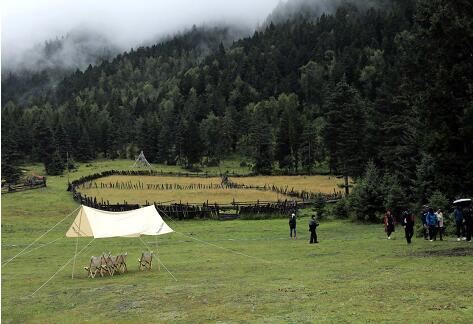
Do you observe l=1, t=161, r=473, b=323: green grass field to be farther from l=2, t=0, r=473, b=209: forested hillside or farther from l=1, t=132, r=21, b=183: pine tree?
l=1, t=132, r=21, b=183: pine tree

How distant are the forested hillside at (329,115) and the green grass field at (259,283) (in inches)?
228

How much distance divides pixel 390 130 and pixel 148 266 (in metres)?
37.9

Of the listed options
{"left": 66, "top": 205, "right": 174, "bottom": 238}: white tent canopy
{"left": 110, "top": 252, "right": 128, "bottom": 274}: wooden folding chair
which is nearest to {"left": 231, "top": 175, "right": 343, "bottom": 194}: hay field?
{"left": 66, "top": 205, "right": 174, "bottom": 238}: white tent canopy

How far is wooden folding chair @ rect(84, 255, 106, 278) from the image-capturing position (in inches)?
852

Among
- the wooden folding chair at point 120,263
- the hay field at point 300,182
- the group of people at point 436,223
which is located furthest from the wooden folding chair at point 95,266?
the hay field at point 300,182

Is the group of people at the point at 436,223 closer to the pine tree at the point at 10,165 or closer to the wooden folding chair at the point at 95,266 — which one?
the wooden folding chair at the point at 95,266

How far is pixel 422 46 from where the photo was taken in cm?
2175

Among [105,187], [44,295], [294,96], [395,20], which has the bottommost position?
[44,295]

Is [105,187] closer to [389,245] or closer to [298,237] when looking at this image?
[298,237]

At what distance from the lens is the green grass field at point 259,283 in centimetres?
1287

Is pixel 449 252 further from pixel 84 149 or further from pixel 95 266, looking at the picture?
pixel 84 149

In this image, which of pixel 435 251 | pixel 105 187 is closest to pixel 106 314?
pixel 435 251

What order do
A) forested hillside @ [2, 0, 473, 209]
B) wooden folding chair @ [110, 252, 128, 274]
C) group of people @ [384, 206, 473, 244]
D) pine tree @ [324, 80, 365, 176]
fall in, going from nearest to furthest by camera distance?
forested hillside @ [2, 0, 473, 209], wooden folding chair @ [110, 252, 128, 274], group of people @ [384, 206, 473, 244], pine tree @ [324, 80, 365, 176]

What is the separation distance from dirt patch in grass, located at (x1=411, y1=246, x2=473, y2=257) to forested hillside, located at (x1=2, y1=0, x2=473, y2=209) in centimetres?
260
